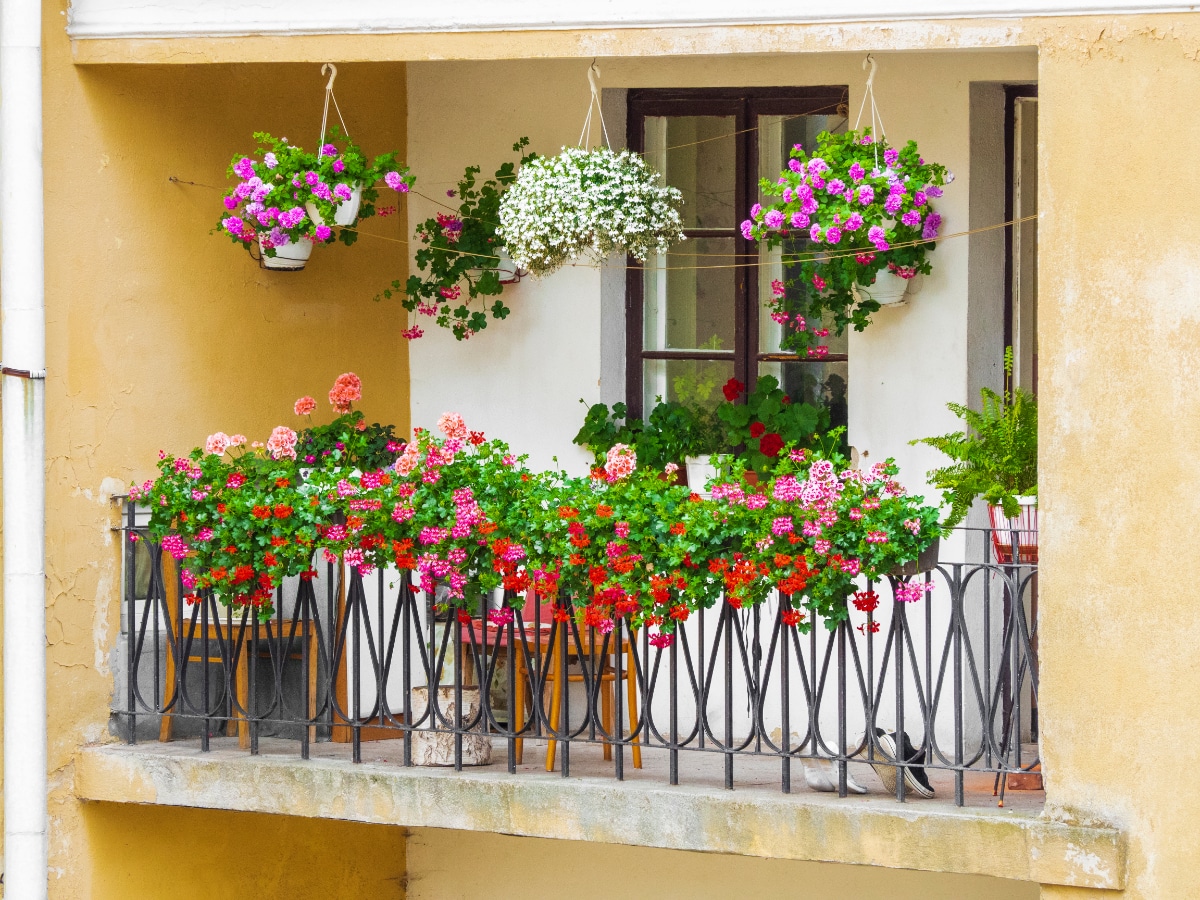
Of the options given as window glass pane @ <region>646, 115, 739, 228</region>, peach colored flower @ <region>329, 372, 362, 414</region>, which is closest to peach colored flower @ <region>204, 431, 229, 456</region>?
peach colored flower @ <region>329, 372, 362, 414</region>

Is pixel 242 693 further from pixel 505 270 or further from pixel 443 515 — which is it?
pixel 505 270

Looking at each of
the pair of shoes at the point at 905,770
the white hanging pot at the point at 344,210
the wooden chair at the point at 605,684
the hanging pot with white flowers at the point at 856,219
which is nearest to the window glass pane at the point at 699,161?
the hanging pot with white flowers at the point at 856,219

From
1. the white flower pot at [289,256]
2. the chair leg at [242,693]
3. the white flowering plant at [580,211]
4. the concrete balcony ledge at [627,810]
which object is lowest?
the concrete balcony ledge at [627,810]

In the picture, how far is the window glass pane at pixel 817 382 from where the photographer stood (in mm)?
7055

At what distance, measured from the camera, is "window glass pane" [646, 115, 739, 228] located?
23.7ft

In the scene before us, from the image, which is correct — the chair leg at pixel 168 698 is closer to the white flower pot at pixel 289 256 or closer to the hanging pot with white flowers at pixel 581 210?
the white flower pot at pixel 289 256

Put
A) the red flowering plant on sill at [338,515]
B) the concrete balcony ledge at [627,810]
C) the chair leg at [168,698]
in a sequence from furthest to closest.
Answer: the chair leg at [168,698], the red flowering plant on sill at [338,515], the concrete balcony ledge at [627,810]

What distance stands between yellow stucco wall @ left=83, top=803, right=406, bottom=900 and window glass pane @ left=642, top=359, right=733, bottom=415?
2460 mm

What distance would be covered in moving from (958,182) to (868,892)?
3056 millimetres

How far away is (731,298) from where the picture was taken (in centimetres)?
725

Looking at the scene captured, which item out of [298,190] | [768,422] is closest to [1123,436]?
[768,422]

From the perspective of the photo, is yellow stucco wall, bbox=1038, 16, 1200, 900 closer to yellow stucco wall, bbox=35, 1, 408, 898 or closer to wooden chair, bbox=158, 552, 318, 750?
wooden chair, bbox=158, 552, 318, 750

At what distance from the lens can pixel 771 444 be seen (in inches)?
272

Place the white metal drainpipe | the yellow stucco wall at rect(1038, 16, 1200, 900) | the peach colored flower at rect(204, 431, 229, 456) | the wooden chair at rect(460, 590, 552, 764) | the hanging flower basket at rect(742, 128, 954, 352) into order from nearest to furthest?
the yellow stucco wall at rect(1038, 16, 1200, 900), the wooden chair at rect(460, 590, 552, 764), the white metal drainpipe, the peach colored flower at rect(204, 431, 229, 456), the hanging flower basket at rect(742, 128, 954, 352)
